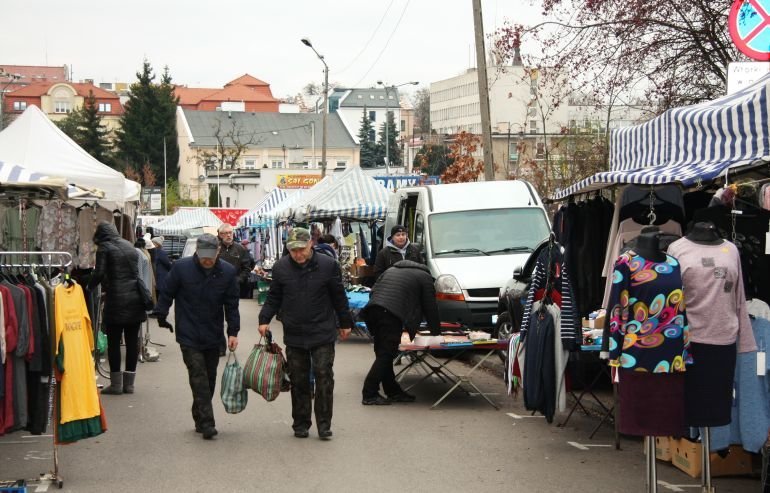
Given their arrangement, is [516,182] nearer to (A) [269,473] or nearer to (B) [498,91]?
(A) [269,473]

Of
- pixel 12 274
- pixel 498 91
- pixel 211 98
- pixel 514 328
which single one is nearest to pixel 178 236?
pixel 498 91

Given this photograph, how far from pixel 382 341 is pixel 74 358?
14.4 ft

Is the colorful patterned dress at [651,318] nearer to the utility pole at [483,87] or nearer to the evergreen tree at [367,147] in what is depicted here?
the utility pole at [483,87]

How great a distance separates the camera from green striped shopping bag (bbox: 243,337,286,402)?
1023cm

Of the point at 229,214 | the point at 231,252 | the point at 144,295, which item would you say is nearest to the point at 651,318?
the point at 144,295

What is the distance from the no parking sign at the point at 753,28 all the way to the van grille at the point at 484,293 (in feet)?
25.3

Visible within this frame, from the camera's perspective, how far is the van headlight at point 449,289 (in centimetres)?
1634

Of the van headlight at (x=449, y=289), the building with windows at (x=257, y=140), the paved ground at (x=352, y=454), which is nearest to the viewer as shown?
the paved ground at (x=352, y=454)

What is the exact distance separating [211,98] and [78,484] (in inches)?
5455

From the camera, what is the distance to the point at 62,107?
145375 millimetres

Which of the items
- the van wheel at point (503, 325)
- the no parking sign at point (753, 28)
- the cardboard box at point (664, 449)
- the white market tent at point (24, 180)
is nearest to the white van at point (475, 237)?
the van wheel at point (503, 325)

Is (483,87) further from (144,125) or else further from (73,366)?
(144,125)

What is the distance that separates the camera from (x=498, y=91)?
275 ft

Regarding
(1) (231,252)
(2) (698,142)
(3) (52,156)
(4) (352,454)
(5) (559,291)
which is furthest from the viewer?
(1) (231,252)
